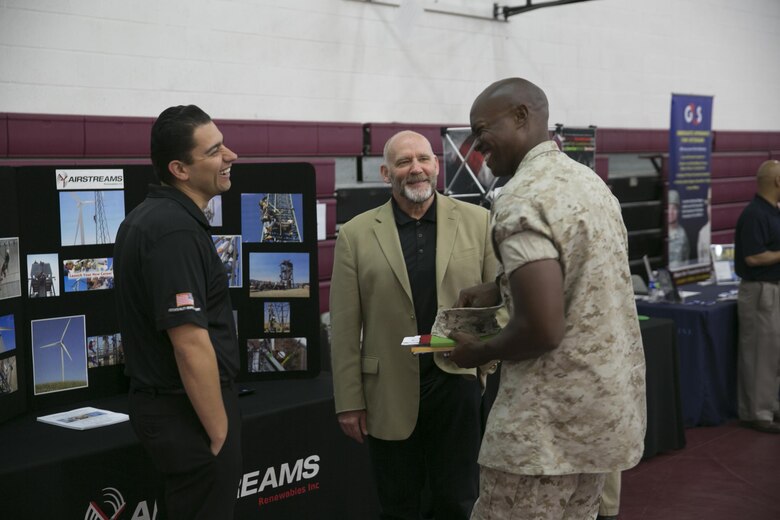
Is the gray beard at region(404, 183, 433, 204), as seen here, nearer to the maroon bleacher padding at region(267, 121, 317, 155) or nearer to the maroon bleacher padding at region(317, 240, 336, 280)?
the maroon bleacher padding at region(267, 121, 317, 155)

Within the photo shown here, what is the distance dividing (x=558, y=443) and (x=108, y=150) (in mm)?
3283

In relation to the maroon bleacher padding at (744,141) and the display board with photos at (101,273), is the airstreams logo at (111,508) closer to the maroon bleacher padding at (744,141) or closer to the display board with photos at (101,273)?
the display board with photos at (101,273)

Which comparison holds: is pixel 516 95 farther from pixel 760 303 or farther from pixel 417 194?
pixel 760 303

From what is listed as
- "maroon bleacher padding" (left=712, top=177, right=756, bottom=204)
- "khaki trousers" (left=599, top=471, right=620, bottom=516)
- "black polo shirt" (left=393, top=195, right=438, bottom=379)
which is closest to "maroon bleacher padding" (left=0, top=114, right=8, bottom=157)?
"black polo shirt" (left=393, top=195, right=438, bottom=379)

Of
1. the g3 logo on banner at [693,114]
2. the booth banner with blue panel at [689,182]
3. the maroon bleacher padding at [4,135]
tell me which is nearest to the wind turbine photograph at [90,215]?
the maroon bleacher padding at [4,135]

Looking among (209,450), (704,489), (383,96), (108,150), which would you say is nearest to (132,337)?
(209,450)

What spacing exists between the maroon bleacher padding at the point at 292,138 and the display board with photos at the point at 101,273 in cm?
192

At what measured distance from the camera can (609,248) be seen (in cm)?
165

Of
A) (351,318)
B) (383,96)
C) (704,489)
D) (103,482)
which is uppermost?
(383,96)

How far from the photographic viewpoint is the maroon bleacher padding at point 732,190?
27.5 feet

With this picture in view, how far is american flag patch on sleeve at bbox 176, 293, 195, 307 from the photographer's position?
179cm

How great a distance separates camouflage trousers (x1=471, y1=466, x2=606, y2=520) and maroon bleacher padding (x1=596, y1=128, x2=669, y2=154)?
18.9 ft

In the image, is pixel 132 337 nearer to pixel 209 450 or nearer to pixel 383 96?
pixel 209 450

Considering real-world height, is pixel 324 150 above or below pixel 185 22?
below
